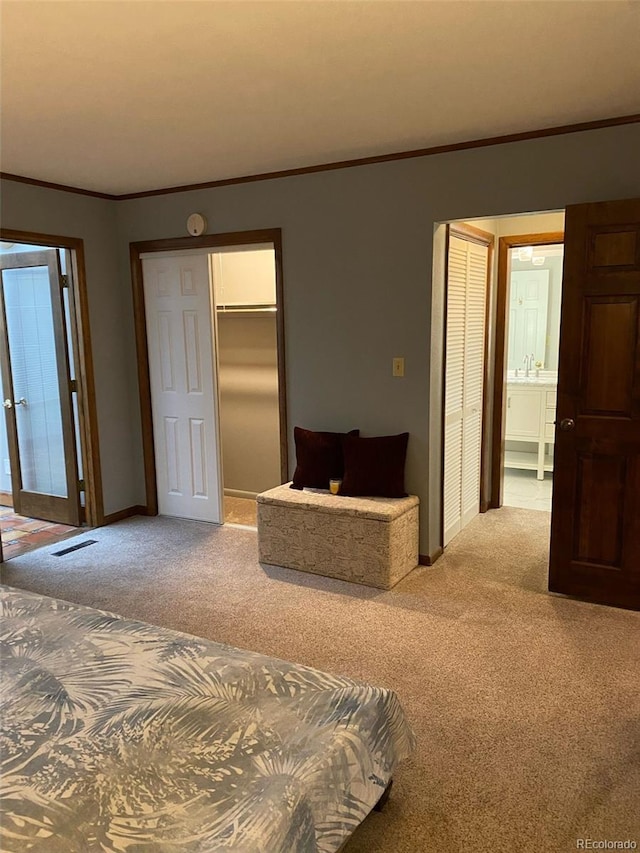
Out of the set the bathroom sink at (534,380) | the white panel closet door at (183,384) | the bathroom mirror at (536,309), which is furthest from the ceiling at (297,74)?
the bathroom mirror at (536,309)

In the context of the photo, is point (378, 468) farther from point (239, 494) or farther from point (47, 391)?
point (47, 391)

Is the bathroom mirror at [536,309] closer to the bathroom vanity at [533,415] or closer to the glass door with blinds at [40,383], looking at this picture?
the bathroom vanity at [533,415]

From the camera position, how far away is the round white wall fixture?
4.39 metres

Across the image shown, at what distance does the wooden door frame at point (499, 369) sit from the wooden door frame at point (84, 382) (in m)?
2.99

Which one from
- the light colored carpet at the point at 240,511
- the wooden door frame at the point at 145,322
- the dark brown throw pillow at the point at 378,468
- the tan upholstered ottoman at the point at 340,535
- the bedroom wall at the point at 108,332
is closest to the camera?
the tan upholstered ottoman at the point at 340,535

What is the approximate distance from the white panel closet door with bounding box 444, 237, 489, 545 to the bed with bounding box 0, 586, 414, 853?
249cm

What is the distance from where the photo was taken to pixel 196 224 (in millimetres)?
4402

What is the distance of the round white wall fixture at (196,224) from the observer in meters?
4.39

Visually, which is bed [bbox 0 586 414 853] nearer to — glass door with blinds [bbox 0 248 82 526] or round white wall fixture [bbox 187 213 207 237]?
glass door with blinds [bbox 0 248 82 526]

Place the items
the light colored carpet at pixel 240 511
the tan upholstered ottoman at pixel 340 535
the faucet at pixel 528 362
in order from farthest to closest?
the faucet at pixel 528 362, the light colored carpet at pixel 240 511, the tan upholstered ottoman at pixel 340 535

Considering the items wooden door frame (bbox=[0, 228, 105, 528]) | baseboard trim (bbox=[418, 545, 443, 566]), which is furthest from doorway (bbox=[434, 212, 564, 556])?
wooden door frame (bbox=[0, 228, 105, 528])

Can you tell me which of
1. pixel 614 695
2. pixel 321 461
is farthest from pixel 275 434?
pixel 614 695

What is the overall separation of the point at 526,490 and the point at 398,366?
101 inches

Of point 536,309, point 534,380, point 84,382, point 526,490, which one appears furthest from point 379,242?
point 536,309
